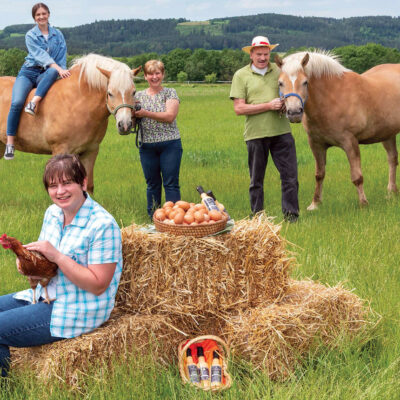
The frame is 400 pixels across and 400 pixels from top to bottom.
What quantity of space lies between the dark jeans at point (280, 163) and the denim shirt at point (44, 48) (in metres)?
3.09

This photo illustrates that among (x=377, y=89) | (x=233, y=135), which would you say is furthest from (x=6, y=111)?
(x=233, y=135)

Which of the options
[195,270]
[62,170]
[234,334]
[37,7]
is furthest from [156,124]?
[234,334]

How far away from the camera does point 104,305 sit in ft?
10.5

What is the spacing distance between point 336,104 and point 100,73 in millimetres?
3316

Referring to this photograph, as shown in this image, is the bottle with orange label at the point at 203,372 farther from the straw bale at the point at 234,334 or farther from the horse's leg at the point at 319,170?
the horse's leg at the point at 319,170

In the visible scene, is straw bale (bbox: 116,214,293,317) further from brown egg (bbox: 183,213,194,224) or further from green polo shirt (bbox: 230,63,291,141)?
green polo shirt (bbox: 230,63,291,141)

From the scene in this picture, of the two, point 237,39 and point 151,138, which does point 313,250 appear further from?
point 237,39

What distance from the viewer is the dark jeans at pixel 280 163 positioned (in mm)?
6570

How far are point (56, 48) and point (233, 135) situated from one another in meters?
9.70

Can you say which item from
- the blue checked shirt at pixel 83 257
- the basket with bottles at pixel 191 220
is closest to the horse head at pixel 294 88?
the basket with bottles at pixel 191 220

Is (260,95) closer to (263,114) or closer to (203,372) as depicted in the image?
(263,114)

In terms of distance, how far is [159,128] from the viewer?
6293mm

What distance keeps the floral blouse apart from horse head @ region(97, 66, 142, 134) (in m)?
0.17

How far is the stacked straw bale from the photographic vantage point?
10.8ft
